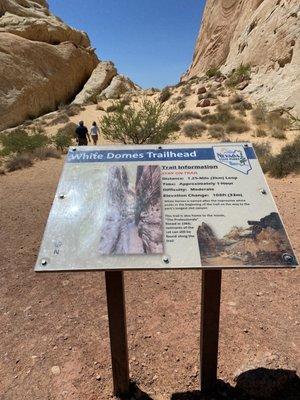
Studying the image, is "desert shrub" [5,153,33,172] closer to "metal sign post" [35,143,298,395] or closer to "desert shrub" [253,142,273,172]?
"desert shrub" [253,142,273,172]

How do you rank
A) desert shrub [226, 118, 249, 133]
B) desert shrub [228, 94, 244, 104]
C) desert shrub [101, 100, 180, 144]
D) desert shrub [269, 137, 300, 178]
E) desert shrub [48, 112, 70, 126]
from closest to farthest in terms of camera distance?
desert shrub [269, 137, 300, 178] → desert shrub [101, 100, 180, 144] → desert shrub [226, 118, 249, 133] → desert shrub [228, 94, 244, 104] → desert shrub [48, 112, 70, 126]

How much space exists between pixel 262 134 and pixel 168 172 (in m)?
13.1

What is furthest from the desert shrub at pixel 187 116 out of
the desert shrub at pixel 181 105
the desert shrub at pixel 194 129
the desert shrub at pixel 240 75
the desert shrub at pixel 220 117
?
the desert shrub at pixel 240 75

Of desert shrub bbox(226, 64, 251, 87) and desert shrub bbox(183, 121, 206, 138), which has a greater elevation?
desert shrub bbox(226, 64, 251, 87)

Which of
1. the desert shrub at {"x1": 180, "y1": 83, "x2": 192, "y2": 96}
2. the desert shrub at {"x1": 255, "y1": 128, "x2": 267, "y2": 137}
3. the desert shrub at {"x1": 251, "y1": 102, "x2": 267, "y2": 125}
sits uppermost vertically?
the desert shrub at {"x1": 180, "y1": 83, "x2": 192, "y2": 96}

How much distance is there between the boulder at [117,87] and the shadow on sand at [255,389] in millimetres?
33038

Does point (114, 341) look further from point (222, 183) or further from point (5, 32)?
point (5, 32)

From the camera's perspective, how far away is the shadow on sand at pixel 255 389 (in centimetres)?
292

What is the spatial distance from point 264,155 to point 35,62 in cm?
2468

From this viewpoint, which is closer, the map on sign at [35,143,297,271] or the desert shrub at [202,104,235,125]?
the map on sign at [35,143,297,271]

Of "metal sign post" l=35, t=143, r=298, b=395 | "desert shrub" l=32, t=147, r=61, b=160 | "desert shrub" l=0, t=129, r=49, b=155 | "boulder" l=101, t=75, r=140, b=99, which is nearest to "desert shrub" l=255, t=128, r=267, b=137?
"desert shrub" l=32, t=147, r=61, b=160

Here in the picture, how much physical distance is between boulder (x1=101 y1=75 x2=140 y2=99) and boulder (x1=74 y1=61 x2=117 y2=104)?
1.84 ft

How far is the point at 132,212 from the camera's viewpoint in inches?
101

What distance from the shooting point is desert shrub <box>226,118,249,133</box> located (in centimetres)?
1590
